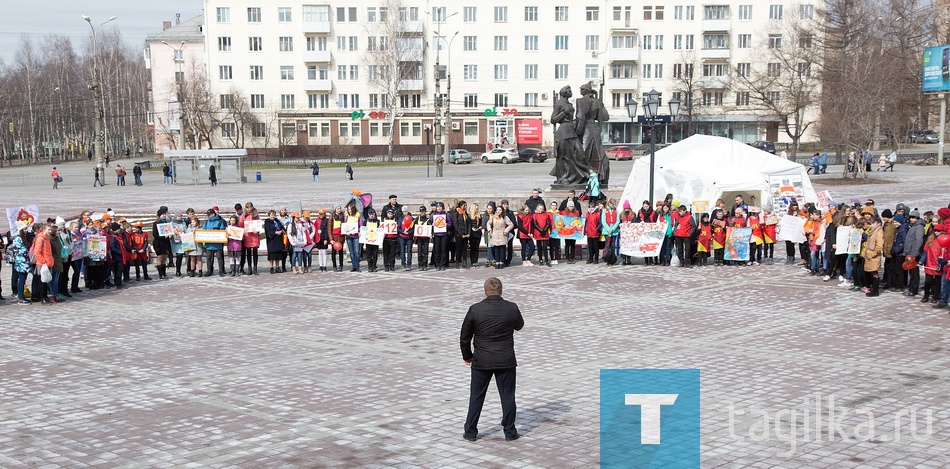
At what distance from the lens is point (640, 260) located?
2175 centimetres

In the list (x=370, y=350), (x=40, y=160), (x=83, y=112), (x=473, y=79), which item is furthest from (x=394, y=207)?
(x=83, y=112)

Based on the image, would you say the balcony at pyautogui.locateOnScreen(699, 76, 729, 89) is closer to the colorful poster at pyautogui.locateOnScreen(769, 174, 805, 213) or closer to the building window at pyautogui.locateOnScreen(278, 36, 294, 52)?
the building window at pyautogui.locateOnScreen(278, 36, 294, 52)

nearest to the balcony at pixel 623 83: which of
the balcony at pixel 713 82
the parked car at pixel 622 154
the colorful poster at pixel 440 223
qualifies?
the balcony at pixel 713 82

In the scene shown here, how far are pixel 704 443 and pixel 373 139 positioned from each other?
80601mm

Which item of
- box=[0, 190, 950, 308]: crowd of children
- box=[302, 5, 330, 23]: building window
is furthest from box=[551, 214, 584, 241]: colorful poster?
box=[302, 5, 330, 23]: building window

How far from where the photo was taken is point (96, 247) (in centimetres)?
1767

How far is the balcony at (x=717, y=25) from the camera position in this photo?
84750 mm

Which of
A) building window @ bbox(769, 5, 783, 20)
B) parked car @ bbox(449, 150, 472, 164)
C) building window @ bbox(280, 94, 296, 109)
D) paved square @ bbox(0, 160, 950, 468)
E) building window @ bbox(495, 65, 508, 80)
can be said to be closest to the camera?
paved square @ bbox(0, 160, 950, 468)

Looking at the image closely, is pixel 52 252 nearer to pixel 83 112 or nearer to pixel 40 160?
pixel 40 160

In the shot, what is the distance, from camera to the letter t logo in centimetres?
846

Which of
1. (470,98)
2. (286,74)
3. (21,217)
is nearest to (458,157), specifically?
(470,98)

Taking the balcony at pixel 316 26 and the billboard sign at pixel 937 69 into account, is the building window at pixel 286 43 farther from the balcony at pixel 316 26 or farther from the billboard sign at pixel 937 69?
the billboard sign at pixel 937 69

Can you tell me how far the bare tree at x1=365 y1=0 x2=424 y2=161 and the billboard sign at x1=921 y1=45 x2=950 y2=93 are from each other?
45.4 meters

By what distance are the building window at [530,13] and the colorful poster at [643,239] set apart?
67169 millimetres
